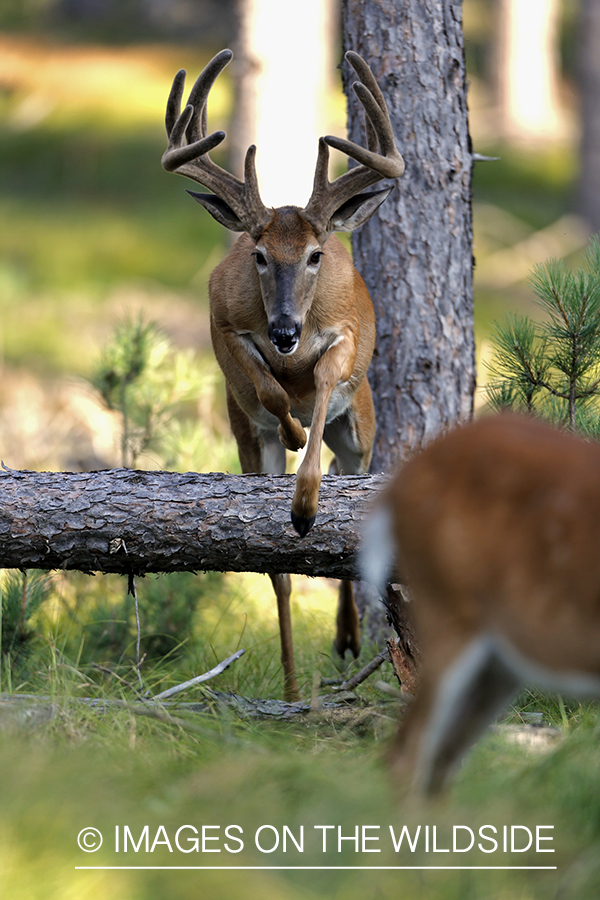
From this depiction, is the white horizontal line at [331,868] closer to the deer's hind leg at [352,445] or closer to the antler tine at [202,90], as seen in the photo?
the deer's hind leg at [352,445]

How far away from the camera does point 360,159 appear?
12.9ft

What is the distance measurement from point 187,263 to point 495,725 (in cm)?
1353

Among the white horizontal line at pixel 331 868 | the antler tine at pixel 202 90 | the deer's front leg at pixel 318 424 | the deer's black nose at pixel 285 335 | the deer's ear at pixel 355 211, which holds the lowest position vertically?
the white horizontal line at pixel 331 868

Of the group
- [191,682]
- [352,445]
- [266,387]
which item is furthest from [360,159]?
[191,682]

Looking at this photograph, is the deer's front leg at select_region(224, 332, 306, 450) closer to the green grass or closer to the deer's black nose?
the deer's black nose

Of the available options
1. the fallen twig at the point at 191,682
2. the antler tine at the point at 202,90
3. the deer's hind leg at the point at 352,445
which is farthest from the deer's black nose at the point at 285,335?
the fallen twig at the point at 191,682

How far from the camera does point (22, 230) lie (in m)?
17.5

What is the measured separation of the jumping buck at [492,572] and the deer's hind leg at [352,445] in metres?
2.10

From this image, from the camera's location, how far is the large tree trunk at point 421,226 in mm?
4473

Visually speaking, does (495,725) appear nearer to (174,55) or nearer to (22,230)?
(22,230)

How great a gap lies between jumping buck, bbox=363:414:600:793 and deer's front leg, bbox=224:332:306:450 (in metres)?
1.75

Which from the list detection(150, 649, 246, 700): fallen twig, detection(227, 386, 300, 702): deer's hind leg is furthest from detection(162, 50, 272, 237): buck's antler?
detection(150, 649, 246, 700): fallen twig

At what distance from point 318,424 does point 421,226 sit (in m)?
1.19

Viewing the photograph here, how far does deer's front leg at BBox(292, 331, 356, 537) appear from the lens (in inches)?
135
